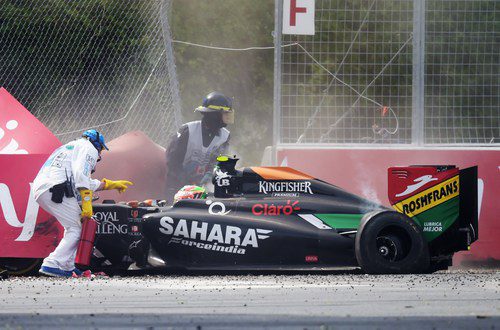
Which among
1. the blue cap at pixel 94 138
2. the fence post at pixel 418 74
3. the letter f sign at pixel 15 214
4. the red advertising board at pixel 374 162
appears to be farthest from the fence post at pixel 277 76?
the letter f sign at pixel 15 214

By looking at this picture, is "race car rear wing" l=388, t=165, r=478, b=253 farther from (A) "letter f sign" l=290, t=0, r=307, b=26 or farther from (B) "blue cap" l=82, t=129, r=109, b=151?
(B) "blue cap" l=82, t=129, r=109, b=151

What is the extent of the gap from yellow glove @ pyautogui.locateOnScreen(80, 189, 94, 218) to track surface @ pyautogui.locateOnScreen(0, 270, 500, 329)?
835 mm

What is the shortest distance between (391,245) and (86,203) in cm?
291

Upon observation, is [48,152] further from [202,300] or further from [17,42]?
[202,300]

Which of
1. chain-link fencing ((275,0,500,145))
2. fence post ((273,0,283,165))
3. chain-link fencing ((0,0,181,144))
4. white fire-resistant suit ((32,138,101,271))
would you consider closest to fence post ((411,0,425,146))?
chain-link fencing ((275,0,500,145))

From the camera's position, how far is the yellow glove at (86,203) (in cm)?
1011

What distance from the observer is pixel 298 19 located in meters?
11.8

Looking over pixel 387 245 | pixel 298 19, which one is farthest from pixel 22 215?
pixel 298 19

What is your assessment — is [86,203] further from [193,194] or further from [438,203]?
[438,203]

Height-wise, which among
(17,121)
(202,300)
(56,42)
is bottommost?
(202,300)

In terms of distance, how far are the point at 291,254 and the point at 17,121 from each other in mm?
3516

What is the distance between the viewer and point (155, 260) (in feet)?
32.7

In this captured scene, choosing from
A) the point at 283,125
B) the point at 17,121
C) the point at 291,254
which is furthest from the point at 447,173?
the point at 17,121

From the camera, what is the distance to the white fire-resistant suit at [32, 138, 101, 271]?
10023 mm
